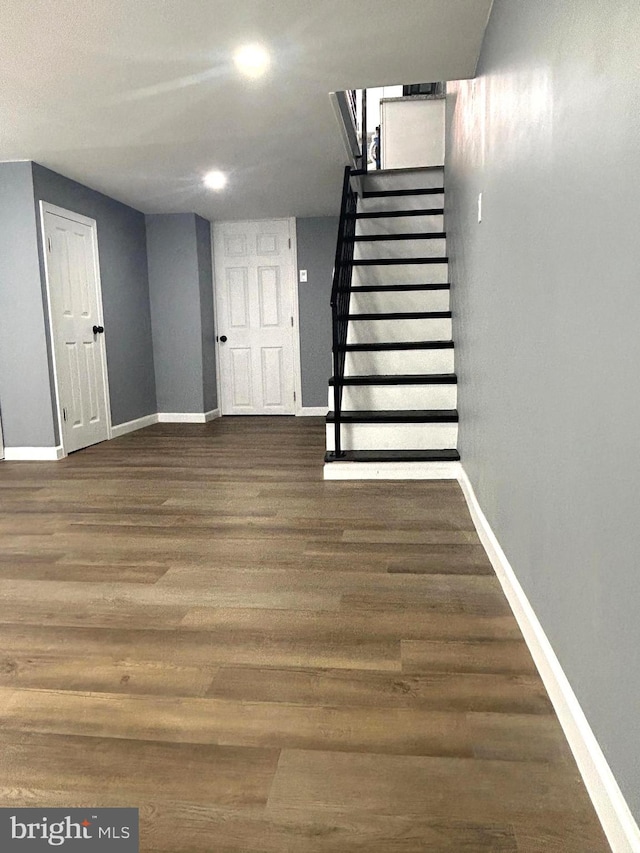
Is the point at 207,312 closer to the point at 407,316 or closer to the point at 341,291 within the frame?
the point at 341,291

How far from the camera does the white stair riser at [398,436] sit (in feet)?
12.2

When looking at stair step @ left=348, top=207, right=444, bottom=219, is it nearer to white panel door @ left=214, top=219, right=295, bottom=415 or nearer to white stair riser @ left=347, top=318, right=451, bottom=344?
white stair riser @ left=347, top=318, right=451, bottom=344

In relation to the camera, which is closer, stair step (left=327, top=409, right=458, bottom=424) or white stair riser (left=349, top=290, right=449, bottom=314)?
stair step (left=327, top=409, right=458, bottom=424)

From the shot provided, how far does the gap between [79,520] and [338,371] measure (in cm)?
173

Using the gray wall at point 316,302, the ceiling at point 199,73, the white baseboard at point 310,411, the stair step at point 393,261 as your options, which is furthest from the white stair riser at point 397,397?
the white baseboard at point 310,411

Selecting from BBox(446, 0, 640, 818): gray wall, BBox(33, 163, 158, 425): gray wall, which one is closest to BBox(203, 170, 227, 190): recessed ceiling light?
BBox(33, 163, 158, 425): gray wall

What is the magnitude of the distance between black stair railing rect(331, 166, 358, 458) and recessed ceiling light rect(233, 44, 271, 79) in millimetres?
1035

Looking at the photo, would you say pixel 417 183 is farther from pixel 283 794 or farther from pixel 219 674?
pixel 283 794

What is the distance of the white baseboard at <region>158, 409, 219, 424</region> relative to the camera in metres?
6.54

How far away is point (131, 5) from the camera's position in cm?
244

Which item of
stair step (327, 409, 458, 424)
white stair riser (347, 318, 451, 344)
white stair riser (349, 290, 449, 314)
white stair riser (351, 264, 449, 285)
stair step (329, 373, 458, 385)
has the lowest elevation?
stair step (327, 409, 458, 424)

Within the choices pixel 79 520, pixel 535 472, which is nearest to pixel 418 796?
pixel 535 472

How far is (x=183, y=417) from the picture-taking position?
6586 mm

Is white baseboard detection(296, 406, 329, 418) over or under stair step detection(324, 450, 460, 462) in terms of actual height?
under
